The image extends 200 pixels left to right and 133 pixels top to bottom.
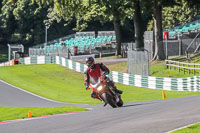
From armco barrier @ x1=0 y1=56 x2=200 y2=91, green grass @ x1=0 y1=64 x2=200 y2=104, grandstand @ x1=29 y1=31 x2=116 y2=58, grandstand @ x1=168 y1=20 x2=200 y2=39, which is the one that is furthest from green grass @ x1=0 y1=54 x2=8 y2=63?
armco barrier @ x1=0 y1=56 x2=200 y2=91

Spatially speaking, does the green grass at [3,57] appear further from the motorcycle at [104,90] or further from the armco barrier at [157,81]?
the motorcycle at [104,90]

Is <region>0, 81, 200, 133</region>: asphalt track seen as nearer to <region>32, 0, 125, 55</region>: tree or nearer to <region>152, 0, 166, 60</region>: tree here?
<region>32, 0, 125, 55</region>: tree

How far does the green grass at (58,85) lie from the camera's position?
27.8 m

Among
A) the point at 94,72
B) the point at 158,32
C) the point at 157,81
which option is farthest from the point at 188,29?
the point at 94,72

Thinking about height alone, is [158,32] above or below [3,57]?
above

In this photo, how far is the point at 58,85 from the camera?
36281mm

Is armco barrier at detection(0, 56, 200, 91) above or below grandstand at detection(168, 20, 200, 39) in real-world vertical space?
below

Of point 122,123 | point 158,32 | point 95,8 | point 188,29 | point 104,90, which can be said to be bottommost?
point 122,123

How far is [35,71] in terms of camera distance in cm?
4575

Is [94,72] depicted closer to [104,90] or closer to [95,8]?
[104,90]

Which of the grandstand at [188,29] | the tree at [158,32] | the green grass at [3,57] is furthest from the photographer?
the green grass at [3,57]

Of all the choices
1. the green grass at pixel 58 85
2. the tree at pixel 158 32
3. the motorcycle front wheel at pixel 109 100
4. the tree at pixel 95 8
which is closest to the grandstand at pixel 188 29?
the tree at pixel 158 32

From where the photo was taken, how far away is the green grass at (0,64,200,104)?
2778cm

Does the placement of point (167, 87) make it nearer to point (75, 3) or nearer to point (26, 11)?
point (75, 3)
